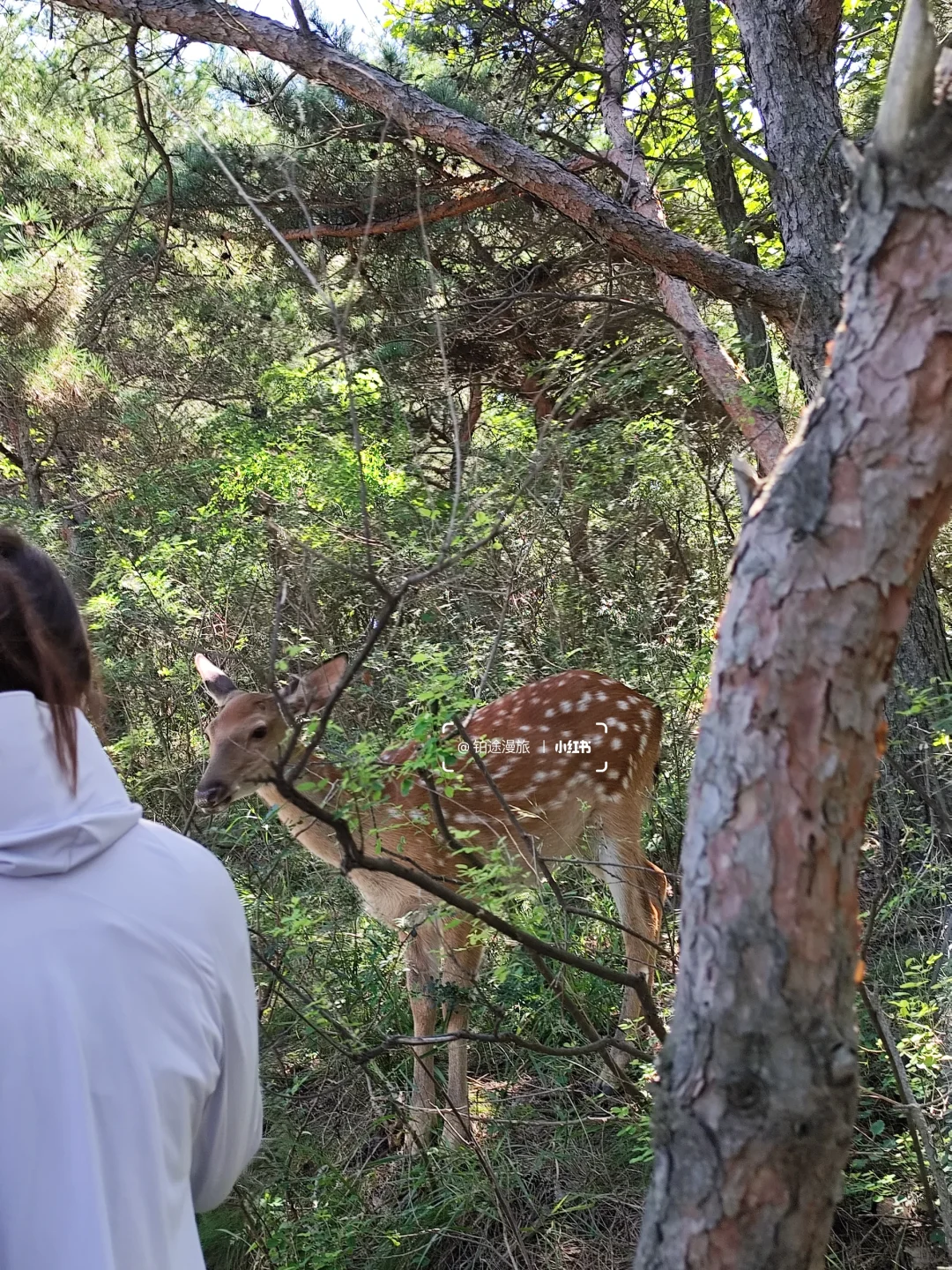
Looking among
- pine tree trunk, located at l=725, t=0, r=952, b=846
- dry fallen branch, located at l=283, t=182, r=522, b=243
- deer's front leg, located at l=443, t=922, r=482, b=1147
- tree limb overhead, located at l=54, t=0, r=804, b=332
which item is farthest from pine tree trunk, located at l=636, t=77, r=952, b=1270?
→ dry fallen branch, located at l=283, t=182, r=522, b=243

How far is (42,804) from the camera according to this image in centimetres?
130

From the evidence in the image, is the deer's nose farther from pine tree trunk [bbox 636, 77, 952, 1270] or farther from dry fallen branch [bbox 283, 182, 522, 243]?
dry fallen branch [bbox 283, 182, 522, 243]

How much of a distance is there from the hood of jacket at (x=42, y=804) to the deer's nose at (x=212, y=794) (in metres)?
2.37

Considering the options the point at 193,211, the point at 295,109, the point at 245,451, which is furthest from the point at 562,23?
the point at 245,451

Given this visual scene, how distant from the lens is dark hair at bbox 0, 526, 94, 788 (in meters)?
1.42

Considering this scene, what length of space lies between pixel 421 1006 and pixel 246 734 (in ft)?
4.04

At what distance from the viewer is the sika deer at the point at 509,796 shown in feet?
12.4

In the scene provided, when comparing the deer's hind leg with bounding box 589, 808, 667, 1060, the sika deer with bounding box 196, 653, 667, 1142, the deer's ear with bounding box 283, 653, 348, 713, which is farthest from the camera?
the deer's hind leg with bounding box 589, 808, 667, 1060

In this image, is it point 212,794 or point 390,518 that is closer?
point 212,794

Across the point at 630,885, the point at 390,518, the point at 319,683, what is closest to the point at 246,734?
the point at 319,683

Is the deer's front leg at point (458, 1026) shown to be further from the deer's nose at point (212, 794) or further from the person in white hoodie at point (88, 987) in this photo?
the person in white hoodie at point (88, 987)

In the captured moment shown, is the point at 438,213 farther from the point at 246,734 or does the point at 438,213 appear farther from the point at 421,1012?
the point at 421,1012

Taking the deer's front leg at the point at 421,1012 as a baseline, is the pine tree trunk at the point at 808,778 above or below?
above

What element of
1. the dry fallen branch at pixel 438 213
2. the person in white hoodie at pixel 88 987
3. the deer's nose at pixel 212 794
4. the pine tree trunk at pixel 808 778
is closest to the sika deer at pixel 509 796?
the deer's nose at pixel 212 794
